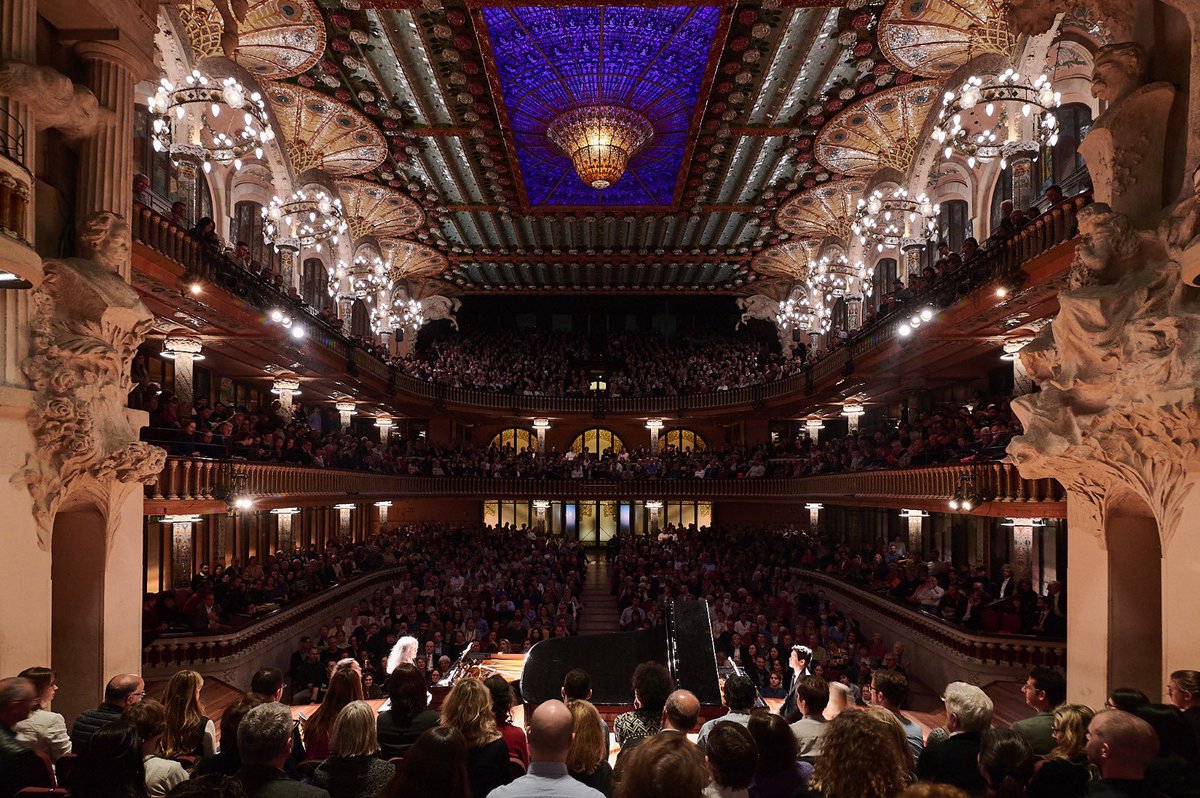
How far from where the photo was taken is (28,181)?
5293 mm

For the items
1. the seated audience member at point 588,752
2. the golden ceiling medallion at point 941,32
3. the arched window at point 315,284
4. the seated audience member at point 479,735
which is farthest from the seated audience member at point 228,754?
the arched window at point 315,284

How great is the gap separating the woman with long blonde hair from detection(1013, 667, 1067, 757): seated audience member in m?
4.61

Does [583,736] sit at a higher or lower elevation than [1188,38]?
lower

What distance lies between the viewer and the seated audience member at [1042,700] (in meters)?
4.62

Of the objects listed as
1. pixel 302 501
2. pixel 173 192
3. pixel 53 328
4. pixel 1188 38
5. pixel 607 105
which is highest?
pixel 607 105

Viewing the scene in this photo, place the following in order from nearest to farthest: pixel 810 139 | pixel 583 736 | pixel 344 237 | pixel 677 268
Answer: pixel 583 736
pixel 810 139
pixel 344 237
pixel 677 268

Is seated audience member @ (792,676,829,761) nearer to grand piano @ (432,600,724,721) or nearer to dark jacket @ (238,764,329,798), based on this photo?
grand piano @ (432,600,724,721)

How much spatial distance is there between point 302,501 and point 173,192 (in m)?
6.47

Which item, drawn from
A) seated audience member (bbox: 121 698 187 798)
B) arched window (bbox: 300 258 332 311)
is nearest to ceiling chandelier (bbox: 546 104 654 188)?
arched window (bbox: 300 258 332 311)

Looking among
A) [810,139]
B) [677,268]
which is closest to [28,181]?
[810,139]

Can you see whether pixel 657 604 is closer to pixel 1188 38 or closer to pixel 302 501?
pixel 302 501

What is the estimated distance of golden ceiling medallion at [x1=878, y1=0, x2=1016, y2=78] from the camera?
12.6 meters

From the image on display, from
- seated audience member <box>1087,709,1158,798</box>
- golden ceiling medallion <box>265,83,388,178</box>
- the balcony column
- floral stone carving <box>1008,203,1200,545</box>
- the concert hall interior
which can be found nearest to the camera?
seated audience member <box>1087,709,1158,798</box>

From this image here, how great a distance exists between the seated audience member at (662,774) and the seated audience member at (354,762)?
5.22ft
